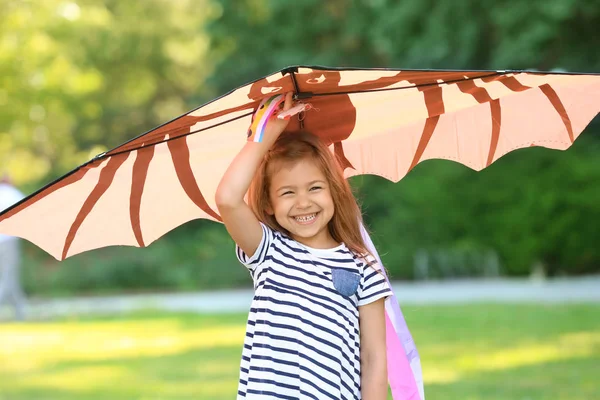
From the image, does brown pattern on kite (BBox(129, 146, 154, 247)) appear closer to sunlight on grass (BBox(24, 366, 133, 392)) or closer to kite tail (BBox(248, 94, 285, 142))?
kite tail (BBox(248, 94, 285, 142))

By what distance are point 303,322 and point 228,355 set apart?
267 inches

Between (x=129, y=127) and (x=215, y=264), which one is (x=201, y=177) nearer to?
(x=215, y=264)

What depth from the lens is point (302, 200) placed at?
3.15 metres

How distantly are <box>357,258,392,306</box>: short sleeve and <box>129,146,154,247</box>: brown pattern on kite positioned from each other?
88 centimetres

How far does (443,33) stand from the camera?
17000mm

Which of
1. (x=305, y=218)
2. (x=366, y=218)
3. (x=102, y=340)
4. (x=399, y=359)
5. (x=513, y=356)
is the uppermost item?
(x=366, y=218)

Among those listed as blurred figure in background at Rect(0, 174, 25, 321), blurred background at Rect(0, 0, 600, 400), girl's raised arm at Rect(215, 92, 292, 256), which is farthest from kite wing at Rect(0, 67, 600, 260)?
blurred figure in background at Rect(0, 174, 25, 321)

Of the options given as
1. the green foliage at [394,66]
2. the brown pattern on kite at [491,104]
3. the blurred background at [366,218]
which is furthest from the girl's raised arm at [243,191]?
the green foliage at [394,66]

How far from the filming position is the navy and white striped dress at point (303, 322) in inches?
116

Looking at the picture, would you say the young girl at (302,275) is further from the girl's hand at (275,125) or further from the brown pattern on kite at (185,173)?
the brown pattern on kite at (185,173)

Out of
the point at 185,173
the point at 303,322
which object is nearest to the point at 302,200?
the point at 303,322

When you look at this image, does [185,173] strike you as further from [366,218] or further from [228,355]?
[366,218]

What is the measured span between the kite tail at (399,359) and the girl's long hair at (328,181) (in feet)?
0.42

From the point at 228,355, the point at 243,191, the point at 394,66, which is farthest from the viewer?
the point at 394,66
